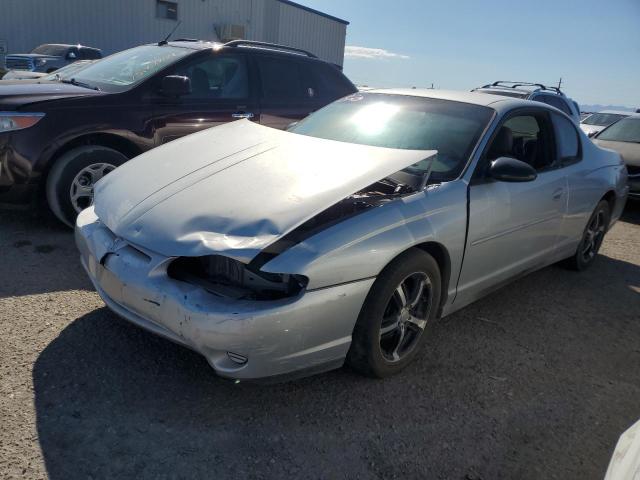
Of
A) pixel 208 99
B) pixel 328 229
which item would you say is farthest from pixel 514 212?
pixel 208 99

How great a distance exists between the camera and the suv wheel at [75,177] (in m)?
4.26

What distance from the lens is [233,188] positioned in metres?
2.66

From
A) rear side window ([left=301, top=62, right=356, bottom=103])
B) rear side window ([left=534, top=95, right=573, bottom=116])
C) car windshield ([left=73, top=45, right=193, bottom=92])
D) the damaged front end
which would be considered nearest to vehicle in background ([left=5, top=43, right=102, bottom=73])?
car windshield ([left=73, top=45, right=193, bottom=92])

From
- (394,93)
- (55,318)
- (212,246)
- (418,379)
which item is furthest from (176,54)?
(418,379)

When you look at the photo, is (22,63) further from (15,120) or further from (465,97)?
(465,97)

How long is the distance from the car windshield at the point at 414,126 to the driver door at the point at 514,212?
16 centimetres

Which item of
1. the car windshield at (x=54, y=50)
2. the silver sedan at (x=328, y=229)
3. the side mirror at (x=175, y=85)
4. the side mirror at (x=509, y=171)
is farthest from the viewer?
the car windshield at (x=54, y=50)

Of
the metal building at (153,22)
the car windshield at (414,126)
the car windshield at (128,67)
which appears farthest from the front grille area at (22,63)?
the car windshield at (414,126)

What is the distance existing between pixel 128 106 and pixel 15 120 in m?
0.90

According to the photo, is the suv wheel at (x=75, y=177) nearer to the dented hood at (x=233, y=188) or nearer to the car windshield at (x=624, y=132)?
the dented hood at (x=233, y=188)

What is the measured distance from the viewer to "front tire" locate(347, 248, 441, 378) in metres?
2.52

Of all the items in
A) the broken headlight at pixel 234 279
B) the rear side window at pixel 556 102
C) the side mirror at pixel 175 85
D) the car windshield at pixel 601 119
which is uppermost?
the side mirror at pixel 175 85

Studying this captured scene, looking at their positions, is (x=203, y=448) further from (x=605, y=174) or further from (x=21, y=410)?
(x=605, y=174)

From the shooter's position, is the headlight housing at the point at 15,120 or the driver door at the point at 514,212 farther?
the headlight housing at the point at 15,120
